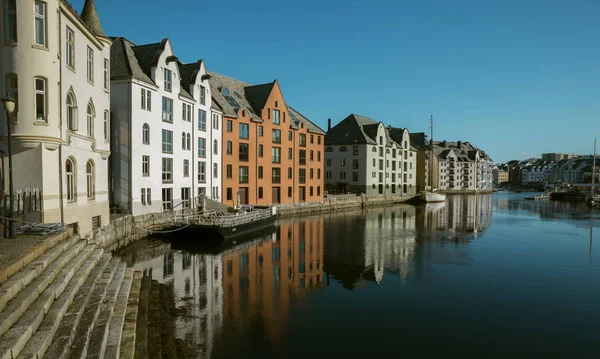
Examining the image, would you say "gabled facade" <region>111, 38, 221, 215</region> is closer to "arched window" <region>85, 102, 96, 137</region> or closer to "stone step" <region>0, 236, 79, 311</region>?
"arched window" <region>85, 102, 96, 137</region>

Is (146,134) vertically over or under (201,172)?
over

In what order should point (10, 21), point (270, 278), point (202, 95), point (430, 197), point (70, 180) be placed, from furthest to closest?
1. point (430, 197)
2. point (202, 95)
3. point (270, 278)
4. point (70, 180)
5. point (10, 21)

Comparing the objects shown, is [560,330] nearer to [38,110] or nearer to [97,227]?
[38,110]

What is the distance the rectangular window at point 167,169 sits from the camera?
36.0m

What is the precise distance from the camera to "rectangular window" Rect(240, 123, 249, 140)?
48125 millimetres

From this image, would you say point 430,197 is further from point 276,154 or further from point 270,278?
point 270,278

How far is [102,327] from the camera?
31.3 feet

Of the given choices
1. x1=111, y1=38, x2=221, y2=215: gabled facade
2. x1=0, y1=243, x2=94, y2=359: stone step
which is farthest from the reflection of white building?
x1=111, y1=38, x2=221, y2=215: gabled facade

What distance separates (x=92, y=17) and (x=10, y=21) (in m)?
8.62

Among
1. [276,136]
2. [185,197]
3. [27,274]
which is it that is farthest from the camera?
[276,136]

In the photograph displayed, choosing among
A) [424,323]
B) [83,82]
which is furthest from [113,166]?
[424,323]

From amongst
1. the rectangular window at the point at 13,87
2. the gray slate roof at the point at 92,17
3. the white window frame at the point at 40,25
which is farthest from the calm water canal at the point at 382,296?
the gray slate roof at the point at 92,17

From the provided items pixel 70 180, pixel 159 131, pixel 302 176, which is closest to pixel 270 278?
pixel 70 180

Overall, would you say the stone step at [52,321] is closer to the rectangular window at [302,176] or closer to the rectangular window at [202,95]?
the rectangular window at [202,95]
